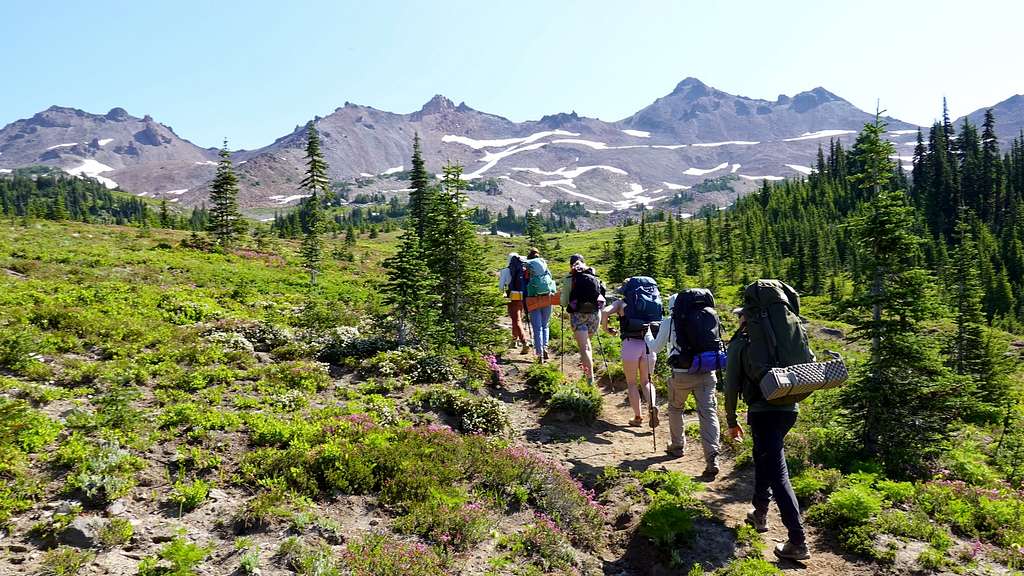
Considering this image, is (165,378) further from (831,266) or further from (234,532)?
(831,266)

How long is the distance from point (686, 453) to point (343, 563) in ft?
22.1

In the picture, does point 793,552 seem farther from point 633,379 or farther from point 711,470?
point 633,379

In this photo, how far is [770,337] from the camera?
6633mm

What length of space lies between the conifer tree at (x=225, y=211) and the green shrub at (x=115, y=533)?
43.0 m

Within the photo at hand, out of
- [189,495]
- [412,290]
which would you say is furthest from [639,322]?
[189,495]

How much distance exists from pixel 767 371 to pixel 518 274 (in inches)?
372

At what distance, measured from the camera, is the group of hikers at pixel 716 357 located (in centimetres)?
657

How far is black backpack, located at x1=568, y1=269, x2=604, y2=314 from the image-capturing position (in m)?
12.3

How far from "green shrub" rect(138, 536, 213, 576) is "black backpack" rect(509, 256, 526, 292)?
10475 mm

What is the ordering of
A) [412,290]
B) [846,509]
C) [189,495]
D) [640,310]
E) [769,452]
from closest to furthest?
[189,495], [769,452], [846,509], [640,310], [412,290]

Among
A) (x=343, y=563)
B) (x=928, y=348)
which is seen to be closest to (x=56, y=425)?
(x=343, y=563)

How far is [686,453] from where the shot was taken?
32.8ft

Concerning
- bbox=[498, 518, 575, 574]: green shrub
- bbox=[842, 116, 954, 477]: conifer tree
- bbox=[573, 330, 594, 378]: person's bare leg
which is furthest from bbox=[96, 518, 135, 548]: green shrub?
bbox=[842, 116, 954, 477]: conifer tree

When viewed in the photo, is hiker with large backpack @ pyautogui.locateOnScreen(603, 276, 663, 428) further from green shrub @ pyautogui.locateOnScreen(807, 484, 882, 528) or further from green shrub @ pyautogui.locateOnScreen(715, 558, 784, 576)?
green shrub @ pyautogui.locateOnScreen(715, 558, 784, 576)
